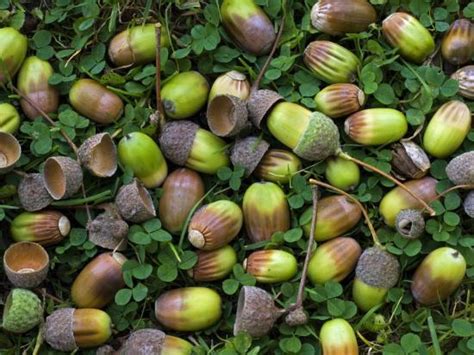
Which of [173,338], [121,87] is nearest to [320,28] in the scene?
[121,87]

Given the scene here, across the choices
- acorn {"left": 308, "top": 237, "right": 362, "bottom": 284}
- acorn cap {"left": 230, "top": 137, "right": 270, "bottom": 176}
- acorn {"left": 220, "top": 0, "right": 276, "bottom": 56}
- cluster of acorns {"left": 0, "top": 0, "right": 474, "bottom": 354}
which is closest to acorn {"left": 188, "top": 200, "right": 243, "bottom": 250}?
cluster of acorns {"left": 0, "top": 0, "right": 474, "bottom": 354}

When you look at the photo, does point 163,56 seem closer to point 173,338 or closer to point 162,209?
point 162,209

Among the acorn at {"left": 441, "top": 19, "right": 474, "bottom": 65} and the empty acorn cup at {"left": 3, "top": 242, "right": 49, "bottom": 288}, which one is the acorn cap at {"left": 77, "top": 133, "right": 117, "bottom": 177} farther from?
the acorn at {"left": 441, "top": 19, "right": 474, "bottom": 65}

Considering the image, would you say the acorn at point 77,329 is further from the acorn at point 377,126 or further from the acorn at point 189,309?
the acorn at point 377,126

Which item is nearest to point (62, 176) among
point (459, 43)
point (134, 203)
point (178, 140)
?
point (134, 203)

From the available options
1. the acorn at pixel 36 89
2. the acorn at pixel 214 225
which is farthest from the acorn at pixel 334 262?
the acorn at pixel 36 89

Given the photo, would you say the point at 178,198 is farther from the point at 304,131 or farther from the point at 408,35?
the point at 408,35
